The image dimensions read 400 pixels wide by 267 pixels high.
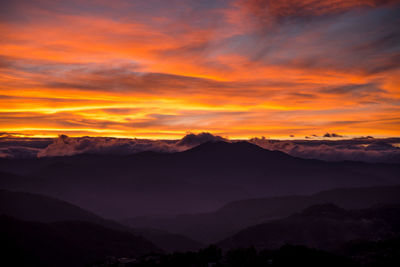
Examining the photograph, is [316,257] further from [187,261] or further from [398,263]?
[398,263]

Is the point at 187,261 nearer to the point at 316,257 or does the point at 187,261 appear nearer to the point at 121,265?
the point at 121,265

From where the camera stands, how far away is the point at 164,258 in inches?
4791

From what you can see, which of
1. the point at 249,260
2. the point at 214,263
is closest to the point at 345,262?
the point at 249,260

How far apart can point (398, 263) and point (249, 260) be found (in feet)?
251

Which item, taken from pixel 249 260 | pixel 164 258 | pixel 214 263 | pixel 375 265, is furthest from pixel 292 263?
pixel 375 265

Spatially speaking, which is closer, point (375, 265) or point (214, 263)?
point (214, 263)

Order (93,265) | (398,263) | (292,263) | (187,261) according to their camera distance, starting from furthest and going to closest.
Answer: (398,263) < (93,265) < (187,261) < (292,263)

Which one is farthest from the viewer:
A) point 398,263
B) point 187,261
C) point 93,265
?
point 398,263

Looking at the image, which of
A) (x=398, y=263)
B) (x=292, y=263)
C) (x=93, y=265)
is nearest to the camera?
(x=292, y=263)

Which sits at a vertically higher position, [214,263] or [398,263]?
[214,263]

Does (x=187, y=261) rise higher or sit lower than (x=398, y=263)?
higher

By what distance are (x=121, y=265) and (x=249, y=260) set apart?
128ft

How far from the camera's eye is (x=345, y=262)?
121625mm

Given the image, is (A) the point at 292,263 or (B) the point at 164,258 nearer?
(A) the point at 292,263
